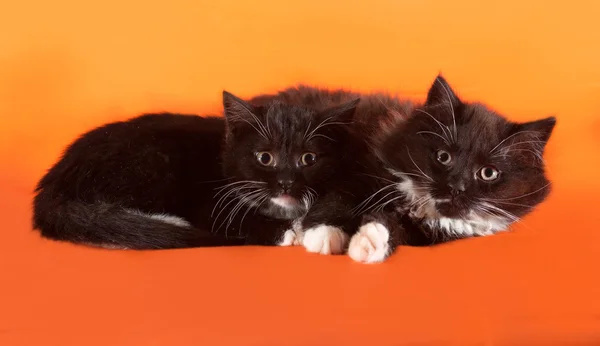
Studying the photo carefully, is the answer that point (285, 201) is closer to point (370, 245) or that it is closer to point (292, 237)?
point (292, 237)

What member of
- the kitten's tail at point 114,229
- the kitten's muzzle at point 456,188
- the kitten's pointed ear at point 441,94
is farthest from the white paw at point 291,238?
the kitten's pointed ear at point 441,94

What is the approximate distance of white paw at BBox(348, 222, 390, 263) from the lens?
1.69 meters

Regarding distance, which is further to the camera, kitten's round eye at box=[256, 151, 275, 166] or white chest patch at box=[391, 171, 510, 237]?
kitten's round eye at box=[256, 151, 275, 166]

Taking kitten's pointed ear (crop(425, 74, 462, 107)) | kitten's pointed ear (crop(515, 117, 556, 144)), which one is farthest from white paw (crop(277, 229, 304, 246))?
kitten's pointed ear (crop(515, 117, 556, 144))

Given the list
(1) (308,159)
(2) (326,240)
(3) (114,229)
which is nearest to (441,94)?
(1) (308,159)

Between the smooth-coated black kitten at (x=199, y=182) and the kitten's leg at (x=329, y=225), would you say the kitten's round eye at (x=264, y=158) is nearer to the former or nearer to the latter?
the smooth-coated black kitten at (x=199, y=182)

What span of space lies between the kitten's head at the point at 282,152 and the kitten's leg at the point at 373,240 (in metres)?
0.24

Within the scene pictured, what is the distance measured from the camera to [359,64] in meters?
2.98

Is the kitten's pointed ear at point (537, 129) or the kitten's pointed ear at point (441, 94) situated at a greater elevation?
the kitten's pointed ear at point (441, 94)

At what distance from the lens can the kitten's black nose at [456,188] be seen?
1748 mm

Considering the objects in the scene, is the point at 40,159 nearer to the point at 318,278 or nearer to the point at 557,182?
the point at 318,278

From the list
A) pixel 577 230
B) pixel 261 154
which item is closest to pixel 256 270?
pixel 261 154

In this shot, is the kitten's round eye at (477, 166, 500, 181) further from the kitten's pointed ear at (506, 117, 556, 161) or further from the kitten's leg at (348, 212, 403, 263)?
the kitten's leg at (348, 212, 403, 263)

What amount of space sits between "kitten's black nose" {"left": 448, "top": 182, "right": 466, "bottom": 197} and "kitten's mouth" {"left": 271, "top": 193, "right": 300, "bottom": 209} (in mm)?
486
